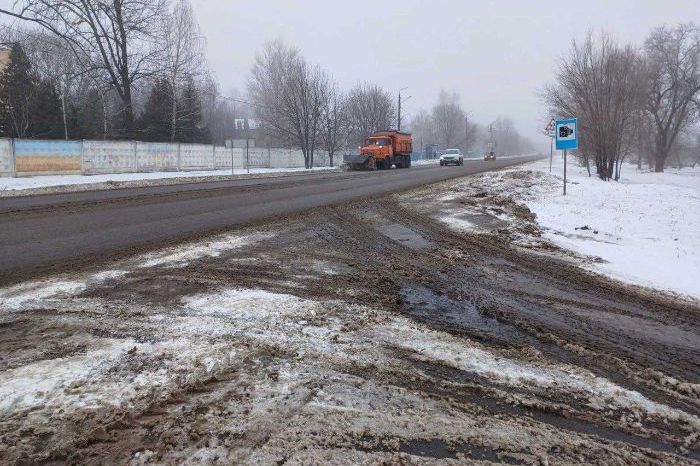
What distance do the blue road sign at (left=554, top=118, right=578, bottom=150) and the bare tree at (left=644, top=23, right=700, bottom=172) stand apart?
2075 inches

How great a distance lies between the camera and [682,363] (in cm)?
392

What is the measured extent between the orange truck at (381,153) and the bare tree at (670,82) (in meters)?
35.4

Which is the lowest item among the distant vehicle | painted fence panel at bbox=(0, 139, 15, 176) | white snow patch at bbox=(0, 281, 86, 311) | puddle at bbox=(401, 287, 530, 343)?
puddle at bbox=(401, 287, 530, 343)

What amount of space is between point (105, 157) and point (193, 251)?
2671 cm

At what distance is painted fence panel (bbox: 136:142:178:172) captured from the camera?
107 ft

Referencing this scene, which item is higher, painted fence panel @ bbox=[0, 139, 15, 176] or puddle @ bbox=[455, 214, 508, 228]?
painted fence panel @ bbox=[0, 139, 15, 176]

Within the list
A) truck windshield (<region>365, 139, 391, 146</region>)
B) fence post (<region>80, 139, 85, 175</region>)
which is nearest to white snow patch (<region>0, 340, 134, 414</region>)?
fence post (<region>80, 139, 85, 175</region>)

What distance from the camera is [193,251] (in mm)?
7266

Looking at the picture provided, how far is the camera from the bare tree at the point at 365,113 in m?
66.0

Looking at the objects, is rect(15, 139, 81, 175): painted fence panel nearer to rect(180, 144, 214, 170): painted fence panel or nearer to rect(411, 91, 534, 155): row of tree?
rect(180, 144, 214, 170): painted fence panel

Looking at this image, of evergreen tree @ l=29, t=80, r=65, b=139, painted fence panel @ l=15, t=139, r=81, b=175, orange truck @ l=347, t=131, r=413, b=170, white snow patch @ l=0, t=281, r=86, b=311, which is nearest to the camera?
white snow patch @ l=0, t=281, r=86, b=311

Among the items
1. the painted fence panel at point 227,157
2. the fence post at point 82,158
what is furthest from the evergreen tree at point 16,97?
the fence post at point 82,158

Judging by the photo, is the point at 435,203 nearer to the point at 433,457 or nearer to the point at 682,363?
the point at 682,363

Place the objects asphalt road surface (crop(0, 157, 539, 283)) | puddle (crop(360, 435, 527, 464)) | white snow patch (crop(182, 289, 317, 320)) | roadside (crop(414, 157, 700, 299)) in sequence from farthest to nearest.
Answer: roadside (crop(414, 157, 700, 299)) < asphalt road surface (crop(0, 157, 539, 283)) < white snow patch (crop(182, 289, 317, 320)) < puddle (crop(360, 435, 527, 464))
